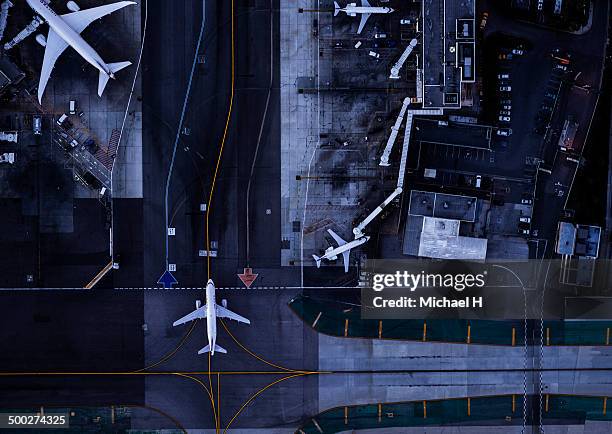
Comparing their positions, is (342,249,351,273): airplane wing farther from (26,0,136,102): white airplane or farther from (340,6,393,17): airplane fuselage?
(26,0,136,102): white airplane

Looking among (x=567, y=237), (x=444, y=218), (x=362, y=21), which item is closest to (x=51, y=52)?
(x=362, y=21)

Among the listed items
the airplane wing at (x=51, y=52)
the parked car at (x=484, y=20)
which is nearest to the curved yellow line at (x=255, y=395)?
the airplane wing at (x=51, y=52)

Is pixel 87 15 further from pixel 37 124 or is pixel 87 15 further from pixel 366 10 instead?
pixel 366 10

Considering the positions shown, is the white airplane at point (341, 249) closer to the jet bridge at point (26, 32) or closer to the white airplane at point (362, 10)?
the white airplane at point (362, 10)

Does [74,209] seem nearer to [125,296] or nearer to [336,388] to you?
[125,296]

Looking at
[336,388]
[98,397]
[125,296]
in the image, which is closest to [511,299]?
[336,388]

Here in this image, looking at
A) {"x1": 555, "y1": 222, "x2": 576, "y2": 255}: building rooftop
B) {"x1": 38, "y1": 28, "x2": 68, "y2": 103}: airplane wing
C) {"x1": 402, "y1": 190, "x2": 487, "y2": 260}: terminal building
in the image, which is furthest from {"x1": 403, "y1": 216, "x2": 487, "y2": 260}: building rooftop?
{"x1": 38, "y1": 28, "x2": 68, "y2": 103}: airplane wing
